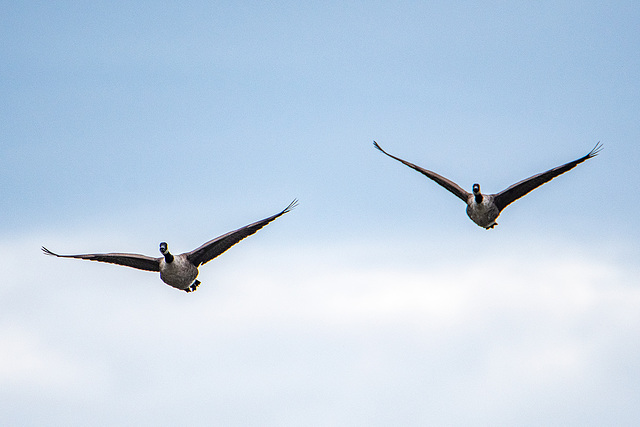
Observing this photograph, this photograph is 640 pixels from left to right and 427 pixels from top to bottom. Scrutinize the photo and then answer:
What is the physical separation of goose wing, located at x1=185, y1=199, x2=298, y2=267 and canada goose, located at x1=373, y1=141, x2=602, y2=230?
4.71 metres

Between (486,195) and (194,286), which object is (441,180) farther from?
(194,286)

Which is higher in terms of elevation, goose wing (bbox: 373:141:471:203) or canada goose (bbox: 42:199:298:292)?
goose wing (bbox: 373:141:471:203)

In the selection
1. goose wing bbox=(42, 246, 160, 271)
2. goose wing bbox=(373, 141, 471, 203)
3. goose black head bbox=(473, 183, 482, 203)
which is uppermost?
goose wing bbox=(373, 141, 471, 203)

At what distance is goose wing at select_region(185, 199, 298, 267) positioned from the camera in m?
23.2

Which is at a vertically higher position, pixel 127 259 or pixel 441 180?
pixel 441 180

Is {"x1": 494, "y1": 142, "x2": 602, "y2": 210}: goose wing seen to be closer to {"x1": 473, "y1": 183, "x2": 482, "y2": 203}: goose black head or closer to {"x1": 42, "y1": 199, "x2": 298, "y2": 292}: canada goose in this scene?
{"x1": 473, "y1": 183, "x2": 482, "y2": 203}: goose black head

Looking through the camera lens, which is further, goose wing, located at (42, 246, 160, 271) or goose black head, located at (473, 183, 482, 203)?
goose black head, located at (473, 183, 482, 203)

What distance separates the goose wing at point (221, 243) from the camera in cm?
2322

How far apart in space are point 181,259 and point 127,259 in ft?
5.18

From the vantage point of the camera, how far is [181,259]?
2416cm

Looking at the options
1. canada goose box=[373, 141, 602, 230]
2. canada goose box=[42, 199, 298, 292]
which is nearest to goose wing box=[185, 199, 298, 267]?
canada goose box=[42, 199, 298, 292]

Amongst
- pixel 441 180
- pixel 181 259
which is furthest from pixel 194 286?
pixel 441 180

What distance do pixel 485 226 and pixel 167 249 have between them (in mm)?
10206

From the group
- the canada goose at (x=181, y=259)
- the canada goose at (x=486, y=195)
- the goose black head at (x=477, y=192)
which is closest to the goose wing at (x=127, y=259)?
the canada goose at (x=181, y=259)
